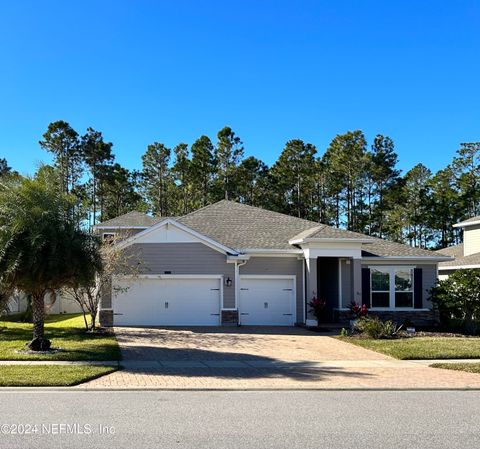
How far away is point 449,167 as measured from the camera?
164ft

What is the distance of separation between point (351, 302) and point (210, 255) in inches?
243

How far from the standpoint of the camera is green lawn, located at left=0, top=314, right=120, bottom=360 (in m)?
13.8

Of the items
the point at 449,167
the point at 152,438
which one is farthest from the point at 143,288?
the point at 449,167

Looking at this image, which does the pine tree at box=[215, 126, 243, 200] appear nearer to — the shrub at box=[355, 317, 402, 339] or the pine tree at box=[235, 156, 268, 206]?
the pine tree at box=[235, 156, 268, 206]

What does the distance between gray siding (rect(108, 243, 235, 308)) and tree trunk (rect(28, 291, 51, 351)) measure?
7569 mm

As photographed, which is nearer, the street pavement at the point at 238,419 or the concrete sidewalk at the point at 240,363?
the street pavement at the point at 238,419

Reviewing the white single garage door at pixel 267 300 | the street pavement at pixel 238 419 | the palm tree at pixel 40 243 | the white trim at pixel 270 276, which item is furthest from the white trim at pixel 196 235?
the street pavement at pixel 238 419

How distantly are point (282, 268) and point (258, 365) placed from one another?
1069cm

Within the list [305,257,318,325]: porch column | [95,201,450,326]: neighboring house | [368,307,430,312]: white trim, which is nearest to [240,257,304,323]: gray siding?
[95,201,450,326]: neighboring house

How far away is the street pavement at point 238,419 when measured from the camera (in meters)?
6.73

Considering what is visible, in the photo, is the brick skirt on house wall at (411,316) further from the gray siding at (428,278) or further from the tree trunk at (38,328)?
the tree trunk at (38,328)

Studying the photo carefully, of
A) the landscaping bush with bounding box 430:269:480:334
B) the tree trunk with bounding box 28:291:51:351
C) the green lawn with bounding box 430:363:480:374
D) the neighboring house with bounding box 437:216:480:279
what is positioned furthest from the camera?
the neighboring house with bounding box 437:216:480:279

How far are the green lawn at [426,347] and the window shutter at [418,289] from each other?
15.4 ft

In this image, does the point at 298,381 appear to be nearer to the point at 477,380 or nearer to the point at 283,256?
the point at 477,380
